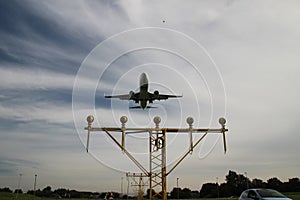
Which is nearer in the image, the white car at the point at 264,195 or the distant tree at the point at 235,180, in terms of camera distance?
the white car at the point at 264,195

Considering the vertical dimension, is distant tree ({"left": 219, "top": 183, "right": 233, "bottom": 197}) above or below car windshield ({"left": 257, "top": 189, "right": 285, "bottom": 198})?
below

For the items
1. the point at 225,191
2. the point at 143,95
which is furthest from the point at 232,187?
the point at 143,95

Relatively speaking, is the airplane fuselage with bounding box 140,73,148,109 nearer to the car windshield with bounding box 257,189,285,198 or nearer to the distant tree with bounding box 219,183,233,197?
the car windshield with bounding box 257,189,285,198

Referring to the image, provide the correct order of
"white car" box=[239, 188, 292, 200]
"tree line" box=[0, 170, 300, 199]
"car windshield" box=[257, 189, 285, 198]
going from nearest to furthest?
1. "white car" box=[239, 188, 292, 200]
2. "car windshield" box=[257, 189, 285, 198]
3. "tree line" box=[0, 170, 300, 199]

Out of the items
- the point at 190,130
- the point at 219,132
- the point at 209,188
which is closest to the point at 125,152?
the point at 190,130

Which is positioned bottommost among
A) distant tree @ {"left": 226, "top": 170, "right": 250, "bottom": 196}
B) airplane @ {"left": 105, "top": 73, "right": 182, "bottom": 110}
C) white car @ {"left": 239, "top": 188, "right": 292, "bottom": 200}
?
distant tree @ {"left": 226, "top": 170, "right": 250, "bottom": 196}

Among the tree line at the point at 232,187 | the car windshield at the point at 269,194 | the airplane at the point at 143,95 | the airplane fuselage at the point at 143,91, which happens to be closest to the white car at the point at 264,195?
the car windshield at the point at 269,194

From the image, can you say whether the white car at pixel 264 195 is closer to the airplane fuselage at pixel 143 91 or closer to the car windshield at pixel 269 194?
the car windshield at pixel 269 194

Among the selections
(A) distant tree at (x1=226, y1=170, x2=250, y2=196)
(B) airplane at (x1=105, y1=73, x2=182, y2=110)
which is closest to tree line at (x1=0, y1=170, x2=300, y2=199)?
(A) distant tree at (x1=226, y1=170, x2=250, y2=196)

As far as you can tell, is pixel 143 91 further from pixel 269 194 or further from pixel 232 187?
pixel 232 187

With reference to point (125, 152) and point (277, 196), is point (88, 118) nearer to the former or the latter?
point (125, 152)

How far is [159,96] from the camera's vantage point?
5238 centimetres

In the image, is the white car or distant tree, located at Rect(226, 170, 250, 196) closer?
the white car

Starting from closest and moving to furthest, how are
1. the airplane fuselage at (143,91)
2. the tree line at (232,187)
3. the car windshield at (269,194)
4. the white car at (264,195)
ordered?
the white car at (264,195) < the car windshield at (269,194) < the airplane fuselage at (143,91) < the tree line at (232,187)
